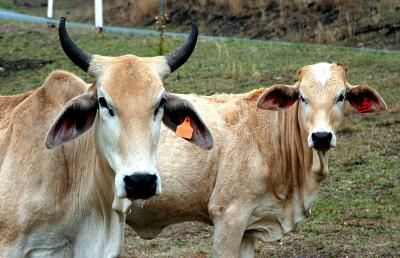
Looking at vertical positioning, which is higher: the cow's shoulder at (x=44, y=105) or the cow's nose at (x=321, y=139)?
the cow's shoulder at (x=44, y=105)

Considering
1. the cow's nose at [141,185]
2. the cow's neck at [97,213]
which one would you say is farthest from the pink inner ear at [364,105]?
the cow's nose at [141,185]

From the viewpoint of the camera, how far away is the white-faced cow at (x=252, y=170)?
23.6ft

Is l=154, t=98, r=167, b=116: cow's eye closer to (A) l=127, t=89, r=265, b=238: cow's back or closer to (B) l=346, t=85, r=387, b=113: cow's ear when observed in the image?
(A) l=127, t=89, r=265, b=238: cow's back

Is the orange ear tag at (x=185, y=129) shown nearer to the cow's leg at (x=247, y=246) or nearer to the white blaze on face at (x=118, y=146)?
the white blaze on face at (x=118, y=146)

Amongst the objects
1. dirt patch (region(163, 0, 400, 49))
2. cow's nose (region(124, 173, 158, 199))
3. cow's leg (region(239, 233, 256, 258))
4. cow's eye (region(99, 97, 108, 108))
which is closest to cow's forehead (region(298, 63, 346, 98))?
cow's leg (region(239, 233, 256, 258))

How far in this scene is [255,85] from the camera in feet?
43.4

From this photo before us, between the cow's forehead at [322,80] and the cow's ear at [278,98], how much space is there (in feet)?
0.47

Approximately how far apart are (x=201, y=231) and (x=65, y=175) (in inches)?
125

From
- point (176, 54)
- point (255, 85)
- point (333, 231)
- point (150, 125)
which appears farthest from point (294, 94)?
point (255, 85)

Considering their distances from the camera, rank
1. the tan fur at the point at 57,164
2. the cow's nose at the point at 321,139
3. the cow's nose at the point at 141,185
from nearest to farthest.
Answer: the cow's nose at the point at 141,185 → the tan fur at the point at 57,164 → the cow's nose at the point at 321,139

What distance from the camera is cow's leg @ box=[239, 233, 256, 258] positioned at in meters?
7.43

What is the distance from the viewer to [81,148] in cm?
589

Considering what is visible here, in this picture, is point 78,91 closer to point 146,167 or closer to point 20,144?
point 20,144

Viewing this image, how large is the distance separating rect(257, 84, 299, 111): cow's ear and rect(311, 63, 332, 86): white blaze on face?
218 mm
